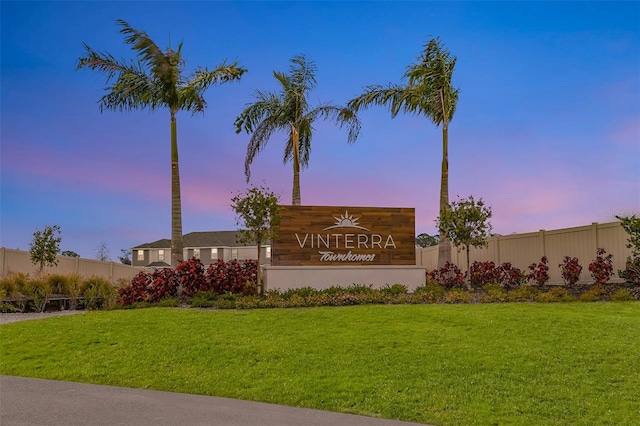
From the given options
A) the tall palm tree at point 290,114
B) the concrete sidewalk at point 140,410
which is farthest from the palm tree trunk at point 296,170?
the concrete sidewalk at point 140,410

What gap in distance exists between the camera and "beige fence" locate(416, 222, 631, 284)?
61.6 feet

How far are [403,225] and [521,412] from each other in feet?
40.8

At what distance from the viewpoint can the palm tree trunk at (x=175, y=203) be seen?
19828 millimetres

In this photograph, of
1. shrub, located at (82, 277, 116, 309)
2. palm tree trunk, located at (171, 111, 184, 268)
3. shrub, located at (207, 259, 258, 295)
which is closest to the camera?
shrub, located at (207, 259, 258, 295)

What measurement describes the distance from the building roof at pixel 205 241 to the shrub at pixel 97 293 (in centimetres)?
3448

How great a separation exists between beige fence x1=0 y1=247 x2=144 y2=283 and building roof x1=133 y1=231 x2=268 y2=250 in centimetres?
1908

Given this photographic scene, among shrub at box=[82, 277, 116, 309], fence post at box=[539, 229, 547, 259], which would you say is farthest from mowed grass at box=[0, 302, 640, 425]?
fence post at box=[539, 229, 547, 259]

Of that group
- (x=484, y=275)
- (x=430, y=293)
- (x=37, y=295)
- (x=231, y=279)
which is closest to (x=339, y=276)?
(x=430, y=293)

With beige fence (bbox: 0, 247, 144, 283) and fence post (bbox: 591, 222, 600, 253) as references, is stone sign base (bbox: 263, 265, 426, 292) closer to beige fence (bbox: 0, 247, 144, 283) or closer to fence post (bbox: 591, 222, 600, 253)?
fence post (bbox: 591, 222, 600, 253)

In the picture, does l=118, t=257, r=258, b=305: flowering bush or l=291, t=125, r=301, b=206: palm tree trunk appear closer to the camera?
l=118, t=257, r=258, b=305: flowering bush

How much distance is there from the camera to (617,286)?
1750 cm

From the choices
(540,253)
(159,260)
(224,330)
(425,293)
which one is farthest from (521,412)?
(159,260)

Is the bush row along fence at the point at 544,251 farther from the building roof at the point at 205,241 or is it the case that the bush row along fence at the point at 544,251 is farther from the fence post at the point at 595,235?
the building roof at the point at 205,241

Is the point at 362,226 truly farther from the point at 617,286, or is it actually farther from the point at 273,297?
the point at 617,286
